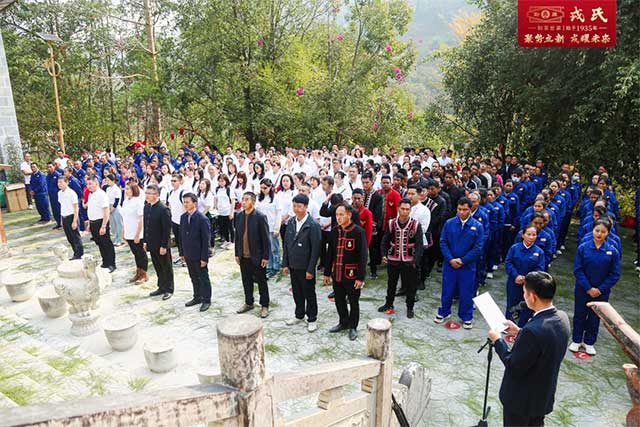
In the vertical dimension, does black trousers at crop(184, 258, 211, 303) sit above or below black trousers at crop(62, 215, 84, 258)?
below

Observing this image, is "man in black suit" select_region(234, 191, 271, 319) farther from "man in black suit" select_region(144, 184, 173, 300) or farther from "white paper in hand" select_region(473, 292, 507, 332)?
"white paper in hand" select_region(473, 292, 507, 332)

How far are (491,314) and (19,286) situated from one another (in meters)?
6.85

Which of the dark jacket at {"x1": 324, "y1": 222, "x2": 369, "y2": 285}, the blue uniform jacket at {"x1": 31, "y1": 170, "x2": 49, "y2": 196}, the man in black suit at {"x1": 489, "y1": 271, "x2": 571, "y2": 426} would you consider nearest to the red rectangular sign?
the dark jacket at {"x1": 324, "y1": 222, "x2": 369, "y2": 285}

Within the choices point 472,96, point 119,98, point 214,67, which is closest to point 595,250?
point 472,96

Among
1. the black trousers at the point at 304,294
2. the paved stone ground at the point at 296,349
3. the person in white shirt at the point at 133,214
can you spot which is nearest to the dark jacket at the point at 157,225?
the person in white shirt at the point at 133,214

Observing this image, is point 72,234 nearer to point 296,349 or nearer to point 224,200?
point 224,200

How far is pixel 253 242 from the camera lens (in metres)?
5.90

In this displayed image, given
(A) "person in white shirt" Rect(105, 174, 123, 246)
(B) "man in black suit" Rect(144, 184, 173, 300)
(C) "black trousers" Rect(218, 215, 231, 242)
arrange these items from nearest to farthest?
(B) "man in black suit" Rect(144, 184, 173, 300) < (A) "person in white shirt" Rect(105, 174, 123, 246) < (C) "black trousers" Rect(218, 215, 231, 242)

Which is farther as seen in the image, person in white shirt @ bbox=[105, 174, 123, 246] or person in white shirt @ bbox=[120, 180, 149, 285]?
person in white shirt @ bbox=[105, 174, 123, 246]

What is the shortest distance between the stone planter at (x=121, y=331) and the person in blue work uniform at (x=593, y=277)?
17.5 ft

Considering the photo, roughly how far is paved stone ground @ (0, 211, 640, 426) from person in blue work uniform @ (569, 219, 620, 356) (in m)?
0.28

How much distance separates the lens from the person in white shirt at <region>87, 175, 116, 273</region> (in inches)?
299

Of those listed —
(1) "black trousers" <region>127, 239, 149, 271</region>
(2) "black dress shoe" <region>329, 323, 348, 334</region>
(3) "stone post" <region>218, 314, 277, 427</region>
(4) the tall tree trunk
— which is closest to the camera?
(3) "stone post" <region>218, 314, 277, 427</region>

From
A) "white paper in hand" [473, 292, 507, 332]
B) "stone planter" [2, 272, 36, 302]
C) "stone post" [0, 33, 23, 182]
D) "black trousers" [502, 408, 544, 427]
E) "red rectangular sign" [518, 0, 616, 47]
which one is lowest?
"black trousers" [502, 408, 544, 427]
